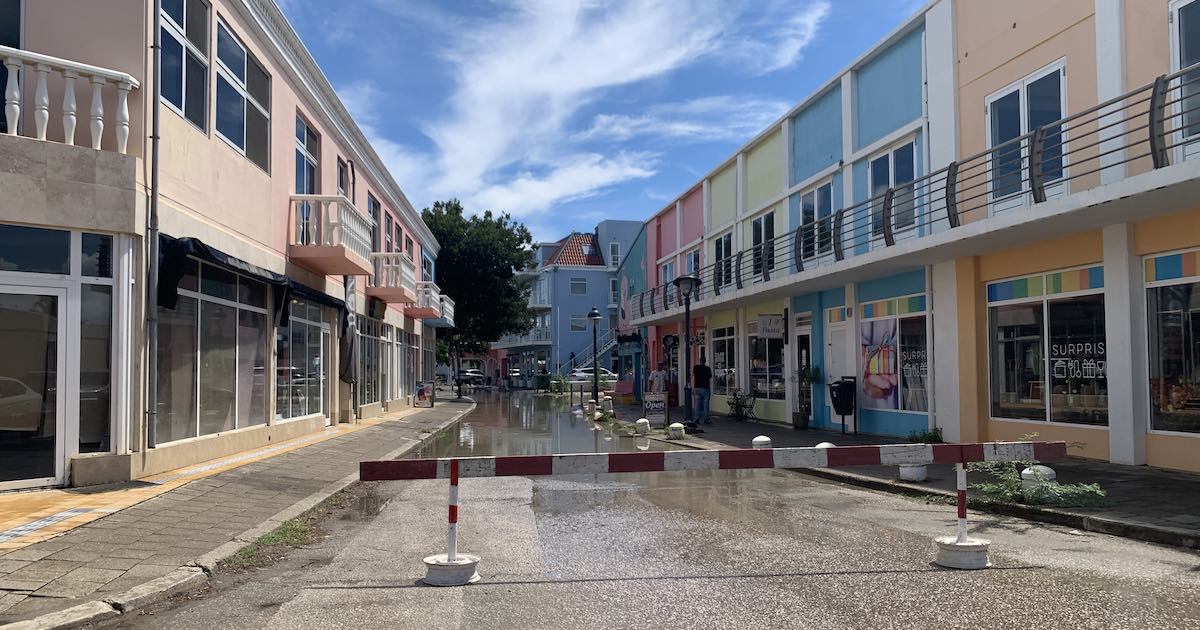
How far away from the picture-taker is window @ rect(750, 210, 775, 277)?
2154 centimetres

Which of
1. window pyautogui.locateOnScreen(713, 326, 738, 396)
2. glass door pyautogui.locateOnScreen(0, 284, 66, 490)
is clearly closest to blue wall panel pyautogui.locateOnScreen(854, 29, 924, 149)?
window pyautogui.locateOnScreen(713, 326, 738, 396)

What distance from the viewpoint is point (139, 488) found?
8.85m

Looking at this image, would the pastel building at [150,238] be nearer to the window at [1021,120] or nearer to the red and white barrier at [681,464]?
the red and white barrier at [681,464]

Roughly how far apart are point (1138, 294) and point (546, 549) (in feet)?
29.5

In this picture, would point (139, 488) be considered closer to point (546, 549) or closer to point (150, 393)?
point (150, 393)

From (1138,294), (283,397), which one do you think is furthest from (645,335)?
(1138,294)

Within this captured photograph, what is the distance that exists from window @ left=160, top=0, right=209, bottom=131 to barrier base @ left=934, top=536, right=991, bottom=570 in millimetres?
10124

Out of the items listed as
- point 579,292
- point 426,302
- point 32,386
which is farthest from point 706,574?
point 579,292

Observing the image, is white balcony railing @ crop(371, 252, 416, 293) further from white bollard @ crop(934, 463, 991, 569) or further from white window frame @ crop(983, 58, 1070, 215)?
white bollard @ crop(934, 463, 991, 569)

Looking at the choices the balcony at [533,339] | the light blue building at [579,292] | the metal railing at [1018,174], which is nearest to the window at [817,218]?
the metal railing at [1018,174]

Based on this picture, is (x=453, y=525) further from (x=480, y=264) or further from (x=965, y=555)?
(x=480, y=264)

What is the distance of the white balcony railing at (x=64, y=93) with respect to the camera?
28.4 feet

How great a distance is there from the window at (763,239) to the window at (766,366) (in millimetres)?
1853

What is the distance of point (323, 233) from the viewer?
52.6ft
